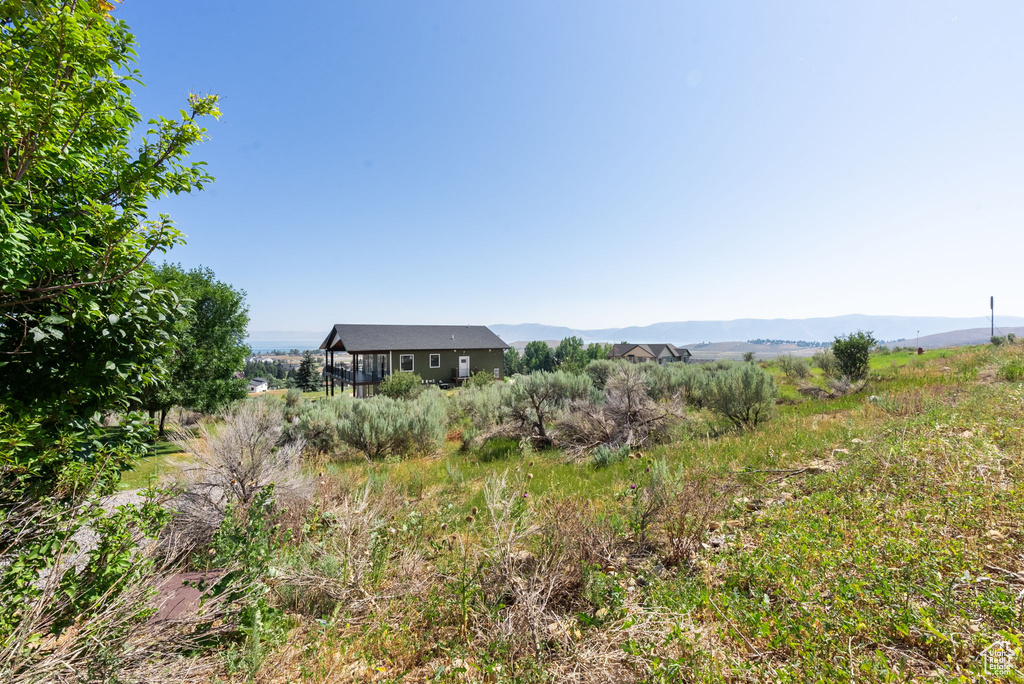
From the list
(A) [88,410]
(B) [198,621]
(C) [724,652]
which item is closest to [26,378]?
(A) [88,410]

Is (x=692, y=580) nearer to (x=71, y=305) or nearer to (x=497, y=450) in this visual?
(x=71, y=305)

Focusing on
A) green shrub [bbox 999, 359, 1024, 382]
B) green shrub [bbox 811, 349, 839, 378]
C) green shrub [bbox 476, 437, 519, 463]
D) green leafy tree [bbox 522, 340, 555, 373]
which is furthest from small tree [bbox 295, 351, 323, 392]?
green shrub [bbox 999, 359, 1024, 382]

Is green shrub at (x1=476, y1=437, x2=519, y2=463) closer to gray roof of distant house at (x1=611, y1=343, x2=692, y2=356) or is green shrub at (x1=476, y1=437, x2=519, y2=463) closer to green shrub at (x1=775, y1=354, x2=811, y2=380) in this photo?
green shrub at (x1=775, y1=354, x2=811, y2=380)

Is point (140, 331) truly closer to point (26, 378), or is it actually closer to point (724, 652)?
point (26, 378)

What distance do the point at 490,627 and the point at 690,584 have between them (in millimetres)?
1515

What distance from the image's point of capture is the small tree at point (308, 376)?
43591mm

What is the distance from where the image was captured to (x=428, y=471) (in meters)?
6.85

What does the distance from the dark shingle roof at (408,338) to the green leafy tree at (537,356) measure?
86.2 ft

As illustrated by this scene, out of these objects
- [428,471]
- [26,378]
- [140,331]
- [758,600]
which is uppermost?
[140,331]

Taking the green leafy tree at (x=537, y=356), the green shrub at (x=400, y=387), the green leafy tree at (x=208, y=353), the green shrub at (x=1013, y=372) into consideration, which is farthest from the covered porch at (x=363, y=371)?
the green leafy tree at (x=537, y=356)

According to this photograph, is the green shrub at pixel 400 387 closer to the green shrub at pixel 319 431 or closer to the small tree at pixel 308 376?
the green shrub at pixel 319 431

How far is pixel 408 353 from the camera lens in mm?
28516

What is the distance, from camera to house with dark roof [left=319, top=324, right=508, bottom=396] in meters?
26.7

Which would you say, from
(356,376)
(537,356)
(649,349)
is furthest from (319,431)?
(649,349)
